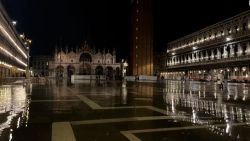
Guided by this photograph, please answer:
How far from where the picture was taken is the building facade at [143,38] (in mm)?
76562

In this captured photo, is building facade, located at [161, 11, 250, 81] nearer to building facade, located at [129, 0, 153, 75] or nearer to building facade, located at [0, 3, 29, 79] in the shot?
building facade, located at [129, 0, 153, 75]

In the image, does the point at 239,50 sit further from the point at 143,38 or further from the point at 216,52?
the point at 143,38

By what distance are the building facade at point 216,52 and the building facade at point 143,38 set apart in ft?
34.1

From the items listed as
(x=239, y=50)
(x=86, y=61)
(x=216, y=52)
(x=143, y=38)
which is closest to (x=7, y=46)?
(x=143, y=38)

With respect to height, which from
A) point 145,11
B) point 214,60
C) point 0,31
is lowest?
point 214,60

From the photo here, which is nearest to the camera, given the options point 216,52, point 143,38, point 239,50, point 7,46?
point 239,50

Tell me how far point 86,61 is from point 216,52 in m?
96.8

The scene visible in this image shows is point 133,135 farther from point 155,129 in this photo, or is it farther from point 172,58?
point 172,58

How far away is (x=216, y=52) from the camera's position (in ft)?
285

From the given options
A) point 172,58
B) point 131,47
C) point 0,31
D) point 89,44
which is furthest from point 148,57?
point 89,44

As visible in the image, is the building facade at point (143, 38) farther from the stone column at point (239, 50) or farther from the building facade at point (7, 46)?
the building facade at point (7, 46)

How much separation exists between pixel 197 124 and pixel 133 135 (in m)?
2.60

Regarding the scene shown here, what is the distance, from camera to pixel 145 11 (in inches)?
3002

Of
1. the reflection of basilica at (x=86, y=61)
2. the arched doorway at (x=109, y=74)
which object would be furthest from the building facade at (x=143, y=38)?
the reflection of basilica at (x=86, y=61)
